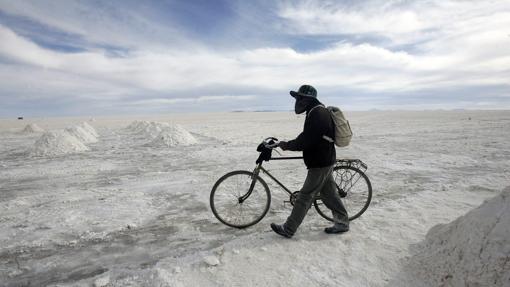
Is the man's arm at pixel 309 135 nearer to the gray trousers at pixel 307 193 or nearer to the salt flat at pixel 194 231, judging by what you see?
the gray trousers at pixel 307 193

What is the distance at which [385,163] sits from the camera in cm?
948

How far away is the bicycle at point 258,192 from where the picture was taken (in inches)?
177

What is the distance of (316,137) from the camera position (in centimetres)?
390

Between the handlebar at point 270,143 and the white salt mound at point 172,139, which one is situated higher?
the handlebar at point 270,143

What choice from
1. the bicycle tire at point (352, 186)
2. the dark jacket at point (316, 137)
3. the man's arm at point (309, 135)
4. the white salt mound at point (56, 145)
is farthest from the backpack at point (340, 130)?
the white salt mound at point (56, 145)

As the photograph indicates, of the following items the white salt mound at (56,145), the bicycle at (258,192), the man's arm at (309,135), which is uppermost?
the man's arm at (309,135)

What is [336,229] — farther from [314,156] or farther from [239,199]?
[239,199]

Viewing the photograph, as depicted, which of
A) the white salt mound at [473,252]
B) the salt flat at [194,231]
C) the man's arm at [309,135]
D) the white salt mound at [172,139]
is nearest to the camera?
the white salt mound at [473,252]

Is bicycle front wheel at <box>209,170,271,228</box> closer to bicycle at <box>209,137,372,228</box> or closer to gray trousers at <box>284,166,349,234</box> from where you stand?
bicycle at <box>209,137,372,228</box>

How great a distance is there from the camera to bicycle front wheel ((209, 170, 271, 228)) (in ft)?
14.9

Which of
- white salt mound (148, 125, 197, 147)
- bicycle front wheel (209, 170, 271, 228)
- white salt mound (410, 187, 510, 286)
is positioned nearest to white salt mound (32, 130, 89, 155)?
white salt mound (148, 125, 197, 147)

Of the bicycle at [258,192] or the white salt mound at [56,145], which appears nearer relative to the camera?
the bicycle at [258,192]

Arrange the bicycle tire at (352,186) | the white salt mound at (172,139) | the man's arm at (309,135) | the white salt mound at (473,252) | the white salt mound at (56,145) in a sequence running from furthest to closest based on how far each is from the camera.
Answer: the white salt mound at (172,139), the white salt mound at (56,145), the bicycle tire at (352,186), the man's arm at (309,135), the white salt mound at (473,252)

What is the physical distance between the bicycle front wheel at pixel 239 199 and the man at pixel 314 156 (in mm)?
626
